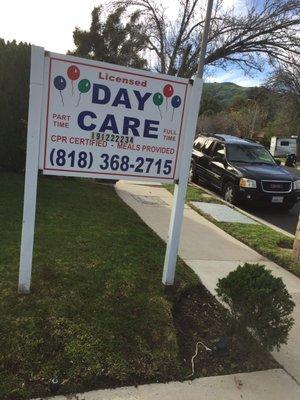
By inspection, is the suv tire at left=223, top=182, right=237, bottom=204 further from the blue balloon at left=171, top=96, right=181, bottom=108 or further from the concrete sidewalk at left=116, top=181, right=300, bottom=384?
the blue balloon at left=171, top=96, right=181, bottom=108

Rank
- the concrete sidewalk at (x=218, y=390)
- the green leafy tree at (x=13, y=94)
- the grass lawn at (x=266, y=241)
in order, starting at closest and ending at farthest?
the concrete sidewalk at (x=218, y=390) < the grass lawn at (x=266, y=241) < the green leafy tree at (x=13, y=94)

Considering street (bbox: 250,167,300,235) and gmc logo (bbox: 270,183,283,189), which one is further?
gmc logo (bbox: 270,183,283,189)

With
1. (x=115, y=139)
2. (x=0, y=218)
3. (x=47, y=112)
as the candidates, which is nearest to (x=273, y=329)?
(x=115, y=139)

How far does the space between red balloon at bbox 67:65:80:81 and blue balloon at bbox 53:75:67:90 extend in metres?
0.06

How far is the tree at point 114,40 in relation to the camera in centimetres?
2027

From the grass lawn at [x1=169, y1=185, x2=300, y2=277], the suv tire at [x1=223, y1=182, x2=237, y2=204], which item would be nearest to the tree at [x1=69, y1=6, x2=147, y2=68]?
the suv tire at [x1=223, y1=182, x2=237, y2=204]

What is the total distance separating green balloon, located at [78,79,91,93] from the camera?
378cm

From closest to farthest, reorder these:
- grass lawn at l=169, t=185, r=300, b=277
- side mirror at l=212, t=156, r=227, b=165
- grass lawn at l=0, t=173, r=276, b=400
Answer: grass lawn at l=0, t=173, r=276, b=400 < grass lawn at l=169, t=185, r=300, b=277 < side mirror at l=212, t=156, r=227, b=165

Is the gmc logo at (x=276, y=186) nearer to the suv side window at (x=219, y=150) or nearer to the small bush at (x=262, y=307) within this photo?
the suv side window at (x=219, y=150)

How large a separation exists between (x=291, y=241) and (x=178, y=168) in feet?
12.7

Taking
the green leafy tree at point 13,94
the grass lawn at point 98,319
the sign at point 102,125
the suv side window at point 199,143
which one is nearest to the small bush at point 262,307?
the grass lawn at point 98,319

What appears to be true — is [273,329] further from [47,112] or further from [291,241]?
[291,241]

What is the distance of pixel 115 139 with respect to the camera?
158 inches

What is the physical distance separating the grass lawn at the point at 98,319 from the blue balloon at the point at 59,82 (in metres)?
1.76
